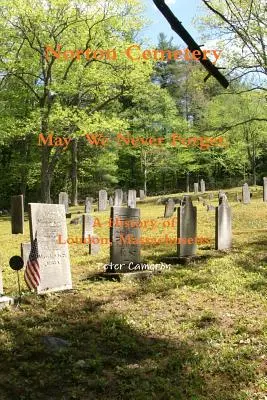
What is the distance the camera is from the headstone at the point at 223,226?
11.8 m

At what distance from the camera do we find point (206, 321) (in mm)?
7051

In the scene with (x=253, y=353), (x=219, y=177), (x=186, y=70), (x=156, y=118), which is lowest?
(x=253, y=353)

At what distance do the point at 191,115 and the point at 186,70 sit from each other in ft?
15.5

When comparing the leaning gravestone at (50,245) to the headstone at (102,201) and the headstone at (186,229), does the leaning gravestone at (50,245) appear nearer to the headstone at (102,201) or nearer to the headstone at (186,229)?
the headstone at (186,229)

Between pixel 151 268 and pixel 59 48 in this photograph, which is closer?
pixel 151 268

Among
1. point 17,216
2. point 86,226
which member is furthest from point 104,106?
point 86,226

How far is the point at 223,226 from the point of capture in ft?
39.2

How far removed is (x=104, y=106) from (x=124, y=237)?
71.3ft

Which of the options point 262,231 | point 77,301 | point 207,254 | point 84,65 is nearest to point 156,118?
point 84,65

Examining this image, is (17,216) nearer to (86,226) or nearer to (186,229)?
(86,226)

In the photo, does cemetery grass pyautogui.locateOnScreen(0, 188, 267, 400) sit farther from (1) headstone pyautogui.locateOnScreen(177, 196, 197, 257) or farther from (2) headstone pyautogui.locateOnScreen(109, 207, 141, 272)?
(1) headstone pyautogui.locateOnScreen(177, 196, 197, 257)

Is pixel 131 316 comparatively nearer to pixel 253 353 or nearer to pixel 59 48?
pixel 253 353

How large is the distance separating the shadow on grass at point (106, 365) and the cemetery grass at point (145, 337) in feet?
0.04

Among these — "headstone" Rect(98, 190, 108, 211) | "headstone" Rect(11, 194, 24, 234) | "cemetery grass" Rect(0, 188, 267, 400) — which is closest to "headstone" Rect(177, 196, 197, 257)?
"cemetery grass" Rect(0, 188, 267, 400)
